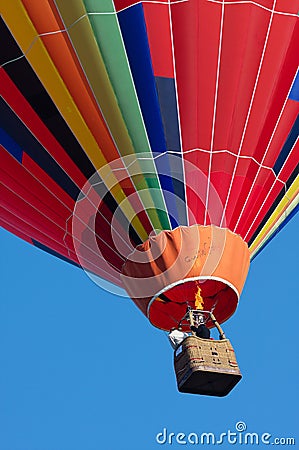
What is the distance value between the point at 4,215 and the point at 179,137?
1927 mm

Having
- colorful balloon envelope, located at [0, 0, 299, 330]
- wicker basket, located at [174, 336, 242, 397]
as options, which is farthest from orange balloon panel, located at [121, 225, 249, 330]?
wicker basket, located at [174, 336, 242, 397]

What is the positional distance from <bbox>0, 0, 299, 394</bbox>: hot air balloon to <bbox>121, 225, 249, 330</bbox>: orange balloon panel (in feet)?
→ 0.03

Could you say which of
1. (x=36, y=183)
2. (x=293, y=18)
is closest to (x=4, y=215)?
(x=36, y=183)

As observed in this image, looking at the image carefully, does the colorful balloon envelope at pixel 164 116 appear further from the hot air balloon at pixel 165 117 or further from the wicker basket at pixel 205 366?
the wicker basket at pixel 205 366

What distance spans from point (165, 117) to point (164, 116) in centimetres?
1

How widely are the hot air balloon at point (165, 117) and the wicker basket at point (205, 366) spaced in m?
0.45

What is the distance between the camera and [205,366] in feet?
24.8

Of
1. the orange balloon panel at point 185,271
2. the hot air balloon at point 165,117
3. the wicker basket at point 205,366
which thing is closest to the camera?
the wicker basket at point 205,366

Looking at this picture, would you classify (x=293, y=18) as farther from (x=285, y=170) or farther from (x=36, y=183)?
(x=36, y=183)

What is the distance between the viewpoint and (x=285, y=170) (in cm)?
862

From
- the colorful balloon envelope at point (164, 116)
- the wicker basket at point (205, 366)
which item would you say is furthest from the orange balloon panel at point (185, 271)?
the wicker basket at point (205, 366)

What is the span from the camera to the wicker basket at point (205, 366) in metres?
7.59

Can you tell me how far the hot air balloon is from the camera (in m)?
8.16

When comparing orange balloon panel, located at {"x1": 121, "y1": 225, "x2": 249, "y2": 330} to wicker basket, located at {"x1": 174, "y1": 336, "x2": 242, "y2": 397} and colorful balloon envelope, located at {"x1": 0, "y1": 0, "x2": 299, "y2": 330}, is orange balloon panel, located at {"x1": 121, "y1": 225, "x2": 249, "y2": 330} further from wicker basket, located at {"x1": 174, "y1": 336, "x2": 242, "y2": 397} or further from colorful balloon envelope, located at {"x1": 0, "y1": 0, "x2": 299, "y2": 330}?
wicker basket, located at {"x1": 174, "y1": 336, "x2": 242, "y2": 397}
